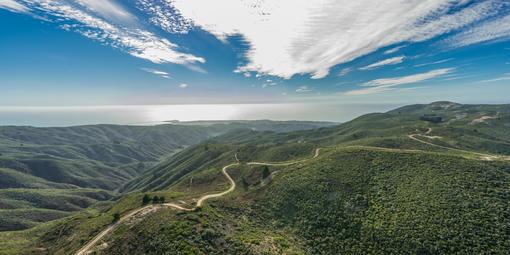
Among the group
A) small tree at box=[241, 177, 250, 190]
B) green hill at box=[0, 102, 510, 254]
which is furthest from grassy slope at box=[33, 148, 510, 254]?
small tree at box=[241, 177, 250, 190]

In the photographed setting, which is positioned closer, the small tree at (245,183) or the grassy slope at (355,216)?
the grassy slope at (355,216)

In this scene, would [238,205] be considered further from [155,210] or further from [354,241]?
[354,241]

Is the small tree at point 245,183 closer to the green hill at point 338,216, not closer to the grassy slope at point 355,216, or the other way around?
the green hill at point 338,216

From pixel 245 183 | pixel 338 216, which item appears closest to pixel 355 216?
pixel 338 216

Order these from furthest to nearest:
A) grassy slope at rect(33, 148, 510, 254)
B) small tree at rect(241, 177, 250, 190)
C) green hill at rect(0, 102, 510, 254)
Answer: small tree at rect(241, 177, 250, 190) → green hill at rect(0, 102, 510, 254) → grassy slope at rect(33, 148, 510, 254)

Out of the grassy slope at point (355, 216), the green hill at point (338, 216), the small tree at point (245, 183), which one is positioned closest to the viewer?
the grassy slope at point (355, 216)

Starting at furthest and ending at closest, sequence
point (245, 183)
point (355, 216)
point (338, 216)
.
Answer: point (245, 183) → point (338, 216) → point (355, 216)

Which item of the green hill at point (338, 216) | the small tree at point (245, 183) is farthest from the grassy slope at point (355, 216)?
the small tree at point (245, 183)

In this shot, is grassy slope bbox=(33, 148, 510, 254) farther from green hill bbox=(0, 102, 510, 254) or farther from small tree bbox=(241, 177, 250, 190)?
small tree bbox=(241, 177, 250, 190)

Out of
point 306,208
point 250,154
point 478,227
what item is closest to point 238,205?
point 306,208

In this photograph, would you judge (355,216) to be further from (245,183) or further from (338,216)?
(245,183)

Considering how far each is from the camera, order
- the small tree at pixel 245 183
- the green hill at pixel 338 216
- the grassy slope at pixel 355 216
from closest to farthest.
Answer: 1. the grassy slope at pixel 355 216
2. the green hill at pixel 338 216
3. the small tree at pixel 245 183

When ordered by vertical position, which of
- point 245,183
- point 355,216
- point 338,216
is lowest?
point 338,216
